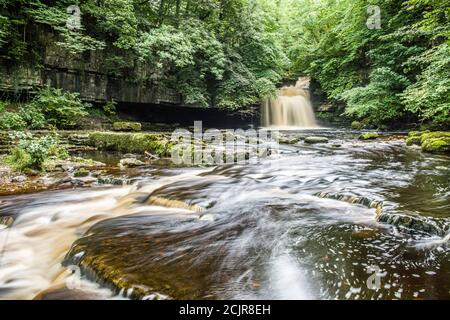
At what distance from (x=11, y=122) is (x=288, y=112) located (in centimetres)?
1811

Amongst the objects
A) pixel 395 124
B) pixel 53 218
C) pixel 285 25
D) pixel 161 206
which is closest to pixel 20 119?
pixel 53 218

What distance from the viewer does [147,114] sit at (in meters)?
19.0

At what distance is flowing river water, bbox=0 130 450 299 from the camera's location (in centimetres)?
257

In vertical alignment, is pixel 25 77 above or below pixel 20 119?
above

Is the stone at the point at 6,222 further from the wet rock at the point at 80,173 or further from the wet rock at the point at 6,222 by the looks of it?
the wet rock at the point at 80,173

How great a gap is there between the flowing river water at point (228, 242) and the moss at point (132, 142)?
3738mm

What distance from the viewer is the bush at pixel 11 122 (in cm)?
1078

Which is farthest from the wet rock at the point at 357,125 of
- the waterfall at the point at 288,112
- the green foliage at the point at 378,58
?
the waterfall at the point at 288,112

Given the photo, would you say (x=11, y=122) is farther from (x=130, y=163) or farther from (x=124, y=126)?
(x=130, y=163)

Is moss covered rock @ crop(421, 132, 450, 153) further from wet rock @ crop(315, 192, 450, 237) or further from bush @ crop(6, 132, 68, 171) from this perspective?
bush @ crop(6, 132, 68, 171)

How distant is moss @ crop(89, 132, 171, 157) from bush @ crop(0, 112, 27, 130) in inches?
105

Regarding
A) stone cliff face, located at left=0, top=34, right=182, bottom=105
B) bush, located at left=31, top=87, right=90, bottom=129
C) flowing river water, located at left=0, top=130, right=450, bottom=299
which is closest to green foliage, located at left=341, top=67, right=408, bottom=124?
flowing river water, located at left=0, top=130, right=450, bottom=299

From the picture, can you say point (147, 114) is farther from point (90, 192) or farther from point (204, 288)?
point (204, 288)

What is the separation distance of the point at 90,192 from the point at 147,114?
1355 cm
